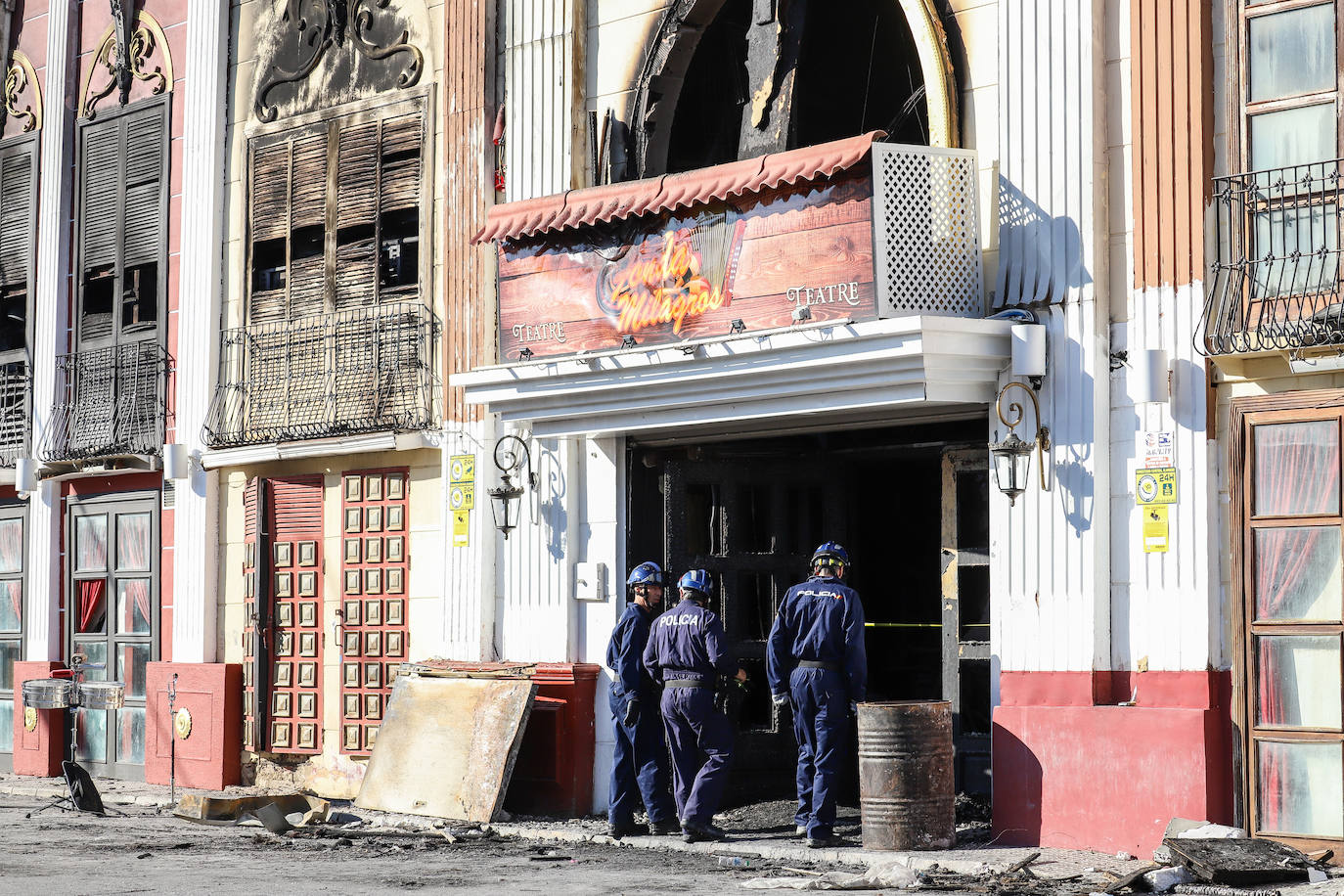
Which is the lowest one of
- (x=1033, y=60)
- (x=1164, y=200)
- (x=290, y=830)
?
(x=290, y=830)

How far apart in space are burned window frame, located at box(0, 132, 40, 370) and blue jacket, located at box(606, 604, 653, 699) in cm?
940

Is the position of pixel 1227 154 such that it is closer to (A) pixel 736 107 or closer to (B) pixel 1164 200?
(B) pixel 1164 200

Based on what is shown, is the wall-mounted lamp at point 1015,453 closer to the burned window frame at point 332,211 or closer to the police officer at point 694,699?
the police officer at point 694,699

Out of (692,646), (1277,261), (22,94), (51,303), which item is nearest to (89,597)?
(51,303)

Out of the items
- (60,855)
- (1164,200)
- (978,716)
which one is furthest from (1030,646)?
(60,855)

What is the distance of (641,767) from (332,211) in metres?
6.35

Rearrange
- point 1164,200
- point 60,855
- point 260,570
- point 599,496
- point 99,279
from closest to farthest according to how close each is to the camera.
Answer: point 1164,200 < point 60,855 < point 599,496 < point 260,570 < point 99,279

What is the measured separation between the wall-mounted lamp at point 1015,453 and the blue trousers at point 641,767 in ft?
9.90

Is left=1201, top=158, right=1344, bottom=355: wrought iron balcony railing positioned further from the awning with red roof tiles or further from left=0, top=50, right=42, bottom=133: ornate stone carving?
left=0, top=50, right=42, bottom=133: ornate stone carving

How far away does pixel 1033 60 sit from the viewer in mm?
12719

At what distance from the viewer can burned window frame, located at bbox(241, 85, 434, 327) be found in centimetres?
1659

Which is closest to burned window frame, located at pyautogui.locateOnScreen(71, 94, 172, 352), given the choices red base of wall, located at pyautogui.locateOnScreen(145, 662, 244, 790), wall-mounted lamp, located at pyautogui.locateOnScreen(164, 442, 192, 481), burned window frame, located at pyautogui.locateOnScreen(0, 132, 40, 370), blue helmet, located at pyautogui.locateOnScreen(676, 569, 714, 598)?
burned window frame, located at pyautogui.locateOnScreen(0, 132, 40, 370)

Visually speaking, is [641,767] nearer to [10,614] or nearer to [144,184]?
[144,184]

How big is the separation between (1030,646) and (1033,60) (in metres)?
3.79
